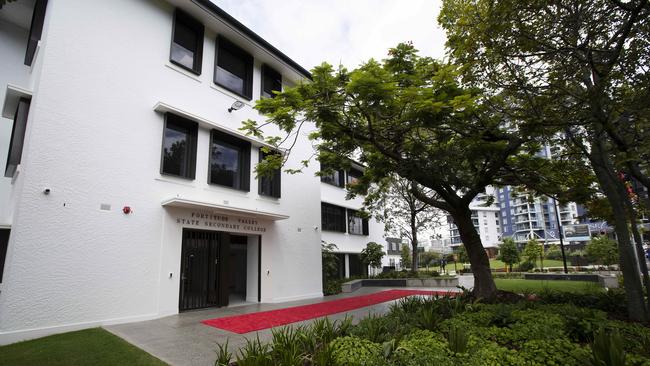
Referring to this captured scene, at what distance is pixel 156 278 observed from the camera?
376 inches

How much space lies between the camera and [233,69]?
44.1 feet

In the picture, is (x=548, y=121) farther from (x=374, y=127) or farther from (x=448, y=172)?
Result: (x=374, y=127)

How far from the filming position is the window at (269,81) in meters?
14.6

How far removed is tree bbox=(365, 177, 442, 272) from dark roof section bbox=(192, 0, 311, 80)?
31.5ft

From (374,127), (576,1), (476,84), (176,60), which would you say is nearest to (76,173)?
(176,60)

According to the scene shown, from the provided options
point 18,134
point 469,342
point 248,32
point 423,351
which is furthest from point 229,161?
point 469,342

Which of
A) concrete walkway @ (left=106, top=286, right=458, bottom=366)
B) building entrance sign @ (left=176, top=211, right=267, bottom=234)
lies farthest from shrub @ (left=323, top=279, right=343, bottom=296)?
Answer: concrete walkway @ (left=106, top=286, right=458, bottom=366)

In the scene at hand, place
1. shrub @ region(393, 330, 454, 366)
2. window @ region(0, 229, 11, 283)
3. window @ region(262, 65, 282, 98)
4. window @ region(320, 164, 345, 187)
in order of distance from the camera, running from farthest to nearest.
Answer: window @ region(320, 164, 345, 187) → window @ region(262, 65, 282, 98) → window @ region(0, 229, 11, 283) → shrub @ region(393, 330, 454, 366)

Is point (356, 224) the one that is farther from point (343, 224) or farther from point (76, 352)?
point (76, 352)

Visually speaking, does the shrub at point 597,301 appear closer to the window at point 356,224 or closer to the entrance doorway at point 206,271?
the entrance doorway at point 206,271

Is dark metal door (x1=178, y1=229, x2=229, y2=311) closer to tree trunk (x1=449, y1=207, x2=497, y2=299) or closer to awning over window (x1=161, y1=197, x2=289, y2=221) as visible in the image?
awning over window (x1=161, y1=197, x2=289, y2=221)

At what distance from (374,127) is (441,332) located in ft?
18.5

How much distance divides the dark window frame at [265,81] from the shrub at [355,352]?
37.4ft

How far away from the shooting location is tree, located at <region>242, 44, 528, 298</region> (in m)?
7.64
